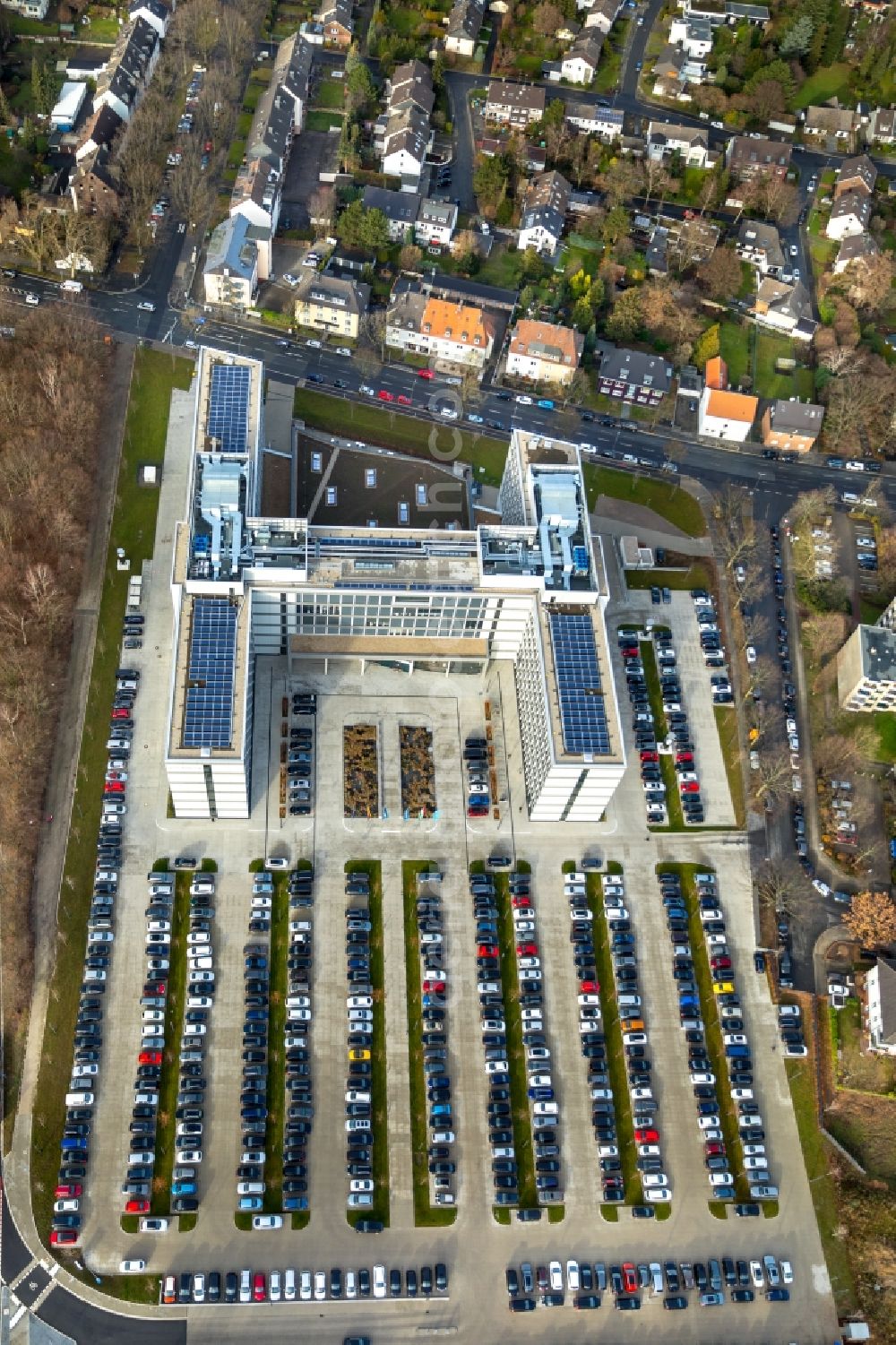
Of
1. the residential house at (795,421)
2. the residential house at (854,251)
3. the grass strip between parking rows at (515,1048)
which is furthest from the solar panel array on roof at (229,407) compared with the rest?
the residential house at (854,251)

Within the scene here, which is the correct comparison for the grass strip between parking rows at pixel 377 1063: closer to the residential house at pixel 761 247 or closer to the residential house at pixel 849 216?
the residential house at pixel 761 247

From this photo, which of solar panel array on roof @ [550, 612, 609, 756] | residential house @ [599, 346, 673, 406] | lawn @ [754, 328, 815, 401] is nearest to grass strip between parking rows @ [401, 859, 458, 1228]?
solar panel array on roof @ [550, 612, 609, 756]

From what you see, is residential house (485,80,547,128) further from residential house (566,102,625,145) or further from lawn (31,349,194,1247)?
lawn (31,349,194,1247)

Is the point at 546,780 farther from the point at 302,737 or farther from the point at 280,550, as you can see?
the point at 280,550

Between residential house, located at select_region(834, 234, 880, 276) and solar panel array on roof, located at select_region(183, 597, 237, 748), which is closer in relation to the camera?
solar panel array on roof, located at select_region(183, 597, 237, 748)

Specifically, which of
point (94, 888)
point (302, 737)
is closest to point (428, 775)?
point (302, 737)

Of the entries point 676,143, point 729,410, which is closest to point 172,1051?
point 729,410
